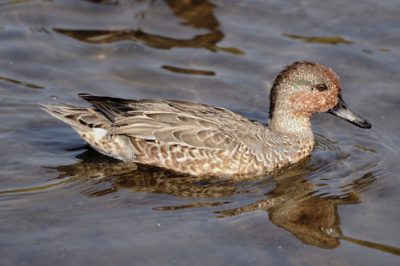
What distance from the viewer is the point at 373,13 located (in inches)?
459

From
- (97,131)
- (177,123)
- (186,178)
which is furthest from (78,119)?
(186,178)

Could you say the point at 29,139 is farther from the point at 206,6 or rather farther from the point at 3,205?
the point at 206,6

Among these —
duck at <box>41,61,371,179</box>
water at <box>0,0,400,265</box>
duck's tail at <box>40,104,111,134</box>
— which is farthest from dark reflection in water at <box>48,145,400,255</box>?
duck's tail at <box>40,104,111,134</box>

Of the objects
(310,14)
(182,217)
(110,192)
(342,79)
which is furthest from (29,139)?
(310,14)

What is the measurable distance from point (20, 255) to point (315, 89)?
3212mm

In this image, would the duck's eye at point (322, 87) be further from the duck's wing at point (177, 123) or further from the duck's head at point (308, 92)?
the duck's wing at point (177, 123)

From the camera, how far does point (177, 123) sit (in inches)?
332

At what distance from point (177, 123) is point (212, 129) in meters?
0.31

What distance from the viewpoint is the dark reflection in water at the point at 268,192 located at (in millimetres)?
7410

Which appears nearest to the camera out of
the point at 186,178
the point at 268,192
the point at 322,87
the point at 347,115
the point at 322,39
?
the point at 268,192

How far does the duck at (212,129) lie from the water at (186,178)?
16 centimetres

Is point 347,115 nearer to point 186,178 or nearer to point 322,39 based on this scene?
point 186,178

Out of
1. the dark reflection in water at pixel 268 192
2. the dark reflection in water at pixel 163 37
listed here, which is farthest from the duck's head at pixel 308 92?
the dark reflection in water at pixel 163 37

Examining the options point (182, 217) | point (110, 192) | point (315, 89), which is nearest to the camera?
point (182, 217)
